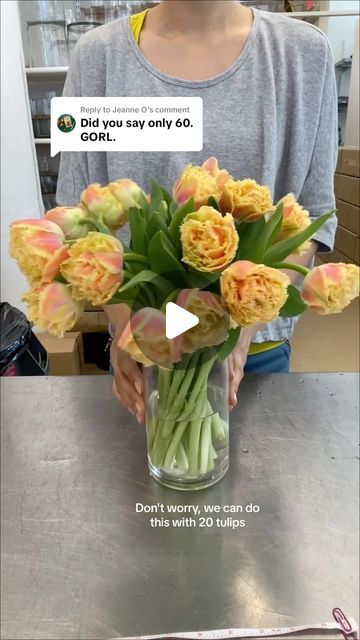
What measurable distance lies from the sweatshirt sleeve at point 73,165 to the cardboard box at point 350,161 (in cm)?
35

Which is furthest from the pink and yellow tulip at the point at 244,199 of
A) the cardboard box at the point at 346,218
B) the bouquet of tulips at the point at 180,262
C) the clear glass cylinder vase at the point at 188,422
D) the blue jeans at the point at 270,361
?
the blue jeans at the point at 270,361

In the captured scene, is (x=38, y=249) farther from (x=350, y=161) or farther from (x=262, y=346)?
(x=350, y=161)

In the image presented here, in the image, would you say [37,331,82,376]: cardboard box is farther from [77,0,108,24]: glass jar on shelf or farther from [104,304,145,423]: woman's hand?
[77,0,108,24]: glass jar on shelf

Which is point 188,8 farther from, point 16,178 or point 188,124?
point 16,178

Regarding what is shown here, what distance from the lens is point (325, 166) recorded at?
477 millimetres

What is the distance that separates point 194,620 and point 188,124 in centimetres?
31

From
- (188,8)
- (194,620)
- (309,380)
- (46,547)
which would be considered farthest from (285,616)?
(188,8)

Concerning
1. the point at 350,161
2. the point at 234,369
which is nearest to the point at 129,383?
the point at 234,369

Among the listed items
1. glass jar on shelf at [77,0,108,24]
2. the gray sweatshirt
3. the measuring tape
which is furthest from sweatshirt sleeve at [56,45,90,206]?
the measuring tape

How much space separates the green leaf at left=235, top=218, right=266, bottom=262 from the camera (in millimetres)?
292

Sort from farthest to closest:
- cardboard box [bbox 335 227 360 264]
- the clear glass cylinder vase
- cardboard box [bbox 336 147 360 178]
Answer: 1. cardboard box [bbox 336 147 360 178]
2. cardboard box [bbox 335 227 360 264]
3. the clear glass cylinder vase

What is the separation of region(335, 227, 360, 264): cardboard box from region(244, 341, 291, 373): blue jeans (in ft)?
0.51

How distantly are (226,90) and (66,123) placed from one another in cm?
14

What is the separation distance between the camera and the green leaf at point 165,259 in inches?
11.3
